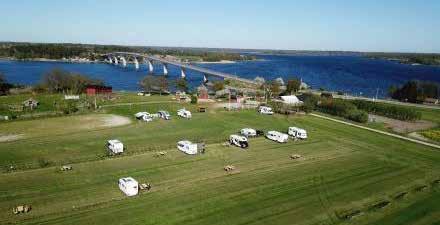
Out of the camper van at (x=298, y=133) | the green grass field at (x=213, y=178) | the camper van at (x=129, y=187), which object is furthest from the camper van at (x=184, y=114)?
the camper van at (x=129, y=187)

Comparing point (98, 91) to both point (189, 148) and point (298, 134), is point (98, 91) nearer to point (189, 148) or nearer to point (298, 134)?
point (189, 148)

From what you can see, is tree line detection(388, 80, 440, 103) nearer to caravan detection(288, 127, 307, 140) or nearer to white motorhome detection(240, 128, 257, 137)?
caravan detection(288, 127, 307, 140)

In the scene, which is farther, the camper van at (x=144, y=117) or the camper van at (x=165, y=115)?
the camper van at (x=165, y=115)

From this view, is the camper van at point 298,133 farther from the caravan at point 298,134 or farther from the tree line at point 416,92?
the tree line at point 416,92

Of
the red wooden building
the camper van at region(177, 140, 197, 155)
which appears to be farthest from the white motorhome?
the red wooden building

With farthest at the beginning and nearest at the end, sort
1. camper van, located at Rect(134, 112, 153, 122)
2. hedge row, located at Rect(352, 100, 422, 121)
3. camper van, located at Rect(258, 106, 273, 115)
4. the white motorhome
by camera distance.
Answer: hedge row, located at Rect(352, 100, 422, 121) → camper van, located at Rect(258, 106, 273, 115) → camper van, located at Rect(134, 112, 153, 122) → the white motorhome

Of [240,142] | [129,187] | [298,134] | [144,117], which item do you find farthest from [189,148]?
[144,117]
